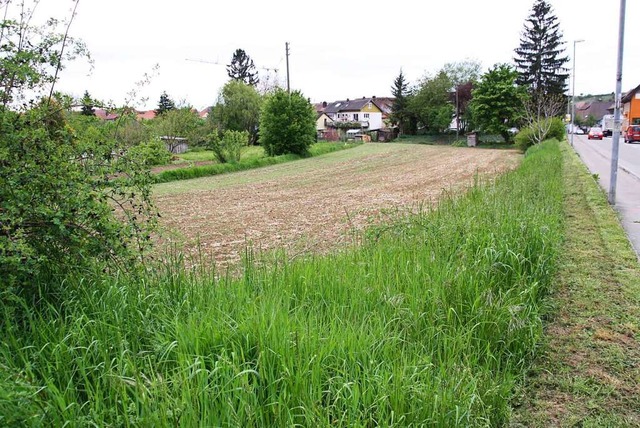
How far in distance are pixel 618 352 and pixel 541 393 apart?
3.31 feet

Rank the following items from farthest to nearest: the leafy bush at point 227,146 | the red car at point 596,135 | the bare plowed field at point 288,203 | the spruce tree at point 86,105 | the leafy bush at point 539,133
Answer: the red car at point 596,135
the leafy bush at point 539,133
the leafy bush at point 227,146
the bare plowed field at point 288,203
the spruce tree at point 86,105

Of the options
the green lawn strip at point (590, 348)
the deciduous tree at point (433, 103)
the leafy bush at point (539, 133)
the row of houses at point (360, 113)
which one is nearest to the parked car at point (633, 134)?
the leafy bush at point (539, 133)

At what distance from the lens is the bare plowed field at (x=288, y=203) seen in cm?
885

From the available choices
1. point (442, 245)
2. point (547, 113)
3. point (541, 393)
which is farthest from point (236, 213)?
point (547, 113)

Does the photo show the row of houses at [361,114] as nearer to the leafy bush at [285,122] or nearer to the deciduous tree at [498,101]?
the deciduous tree at [498,101]

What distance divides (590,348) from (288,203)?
11.5 metres

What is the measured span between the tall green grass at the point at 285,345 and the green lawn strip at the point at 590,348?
0.21 meters

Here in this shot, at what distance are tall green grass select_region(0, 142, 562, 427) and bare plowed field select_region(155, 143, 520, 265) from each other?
1281 mm

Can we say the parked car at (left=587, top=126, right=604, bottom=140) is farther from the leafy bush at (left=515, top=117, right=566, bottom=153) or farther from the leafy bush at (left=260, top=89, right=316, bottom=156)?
the leafy bush at (left=260, top=89, right=316, bottom=156)

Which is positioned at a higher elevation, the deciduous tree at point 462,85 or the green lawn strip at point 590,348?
the deciduous tree at point 462,85

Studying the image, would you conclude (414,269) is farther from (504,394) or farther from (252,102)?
(252,102)

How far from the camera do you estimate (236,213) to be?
13.0 m

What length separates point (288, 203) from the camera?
14.9 meters

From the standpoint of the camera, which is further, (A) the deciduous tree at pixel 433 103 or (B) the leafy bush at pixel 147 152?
(A) the deciduous tree at pixel 433 103
